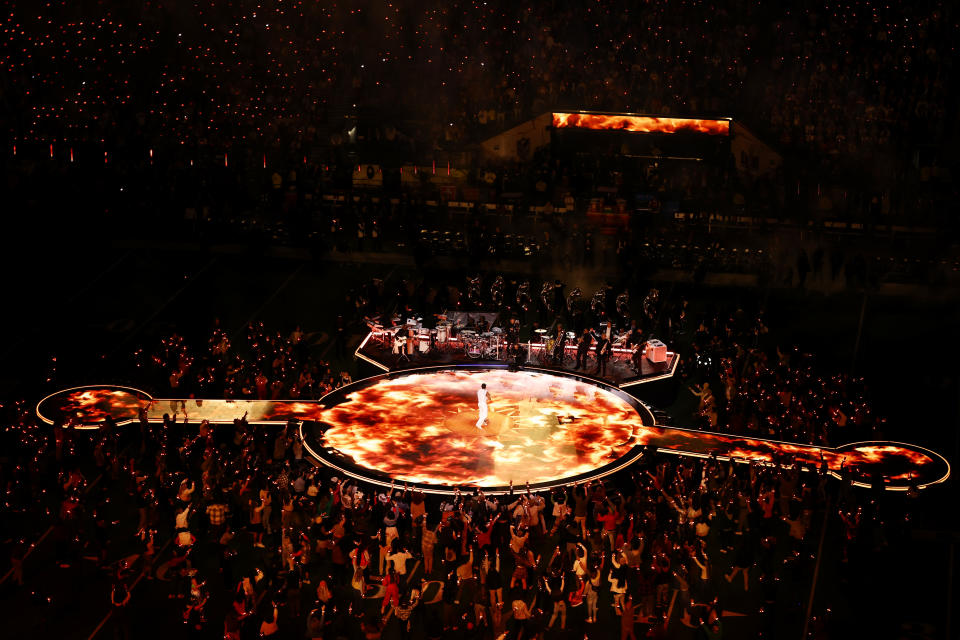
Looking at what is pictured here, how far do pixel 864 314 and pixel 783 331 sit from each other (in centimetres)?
272

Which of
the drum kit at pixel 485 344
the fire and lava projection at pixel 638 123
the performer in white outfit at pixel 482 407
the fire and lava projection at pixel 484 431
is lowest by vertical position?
the fire and lava projection at pixel 484 431

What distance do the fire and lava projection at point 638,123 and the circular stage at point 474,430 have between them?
48.1 feet

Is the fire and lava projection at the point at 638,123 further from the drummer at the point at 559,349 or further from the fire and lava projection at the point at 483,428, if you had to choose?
the fire and lava projection at the point at 483,428

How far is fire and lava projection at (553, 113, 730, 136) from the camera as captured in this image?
4044 centimetres

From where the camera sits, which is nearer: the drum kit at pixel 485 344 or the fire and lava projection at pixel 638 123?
the drum kit at pixel 485 344

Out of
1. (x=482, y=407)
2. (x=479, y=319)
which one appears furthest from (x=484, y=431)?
(x=479, y=319)

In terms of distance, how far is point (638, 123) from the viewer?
40.8 m

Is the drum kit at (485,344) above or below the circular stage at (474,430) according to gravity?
above

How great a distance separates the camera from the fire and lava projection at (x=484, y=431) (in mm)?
23859

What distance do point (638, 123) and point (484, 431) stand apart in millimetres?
18565

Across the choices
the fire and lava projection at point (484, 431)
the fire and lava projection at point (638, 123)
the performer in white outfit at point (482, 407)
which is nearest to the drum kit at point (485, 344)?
the fire and lava projection at point (484, 431)

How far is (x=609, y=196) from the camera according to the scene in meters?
37.6

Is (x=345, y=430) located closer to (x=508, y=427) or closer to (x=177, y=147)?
(x=508, y=427)

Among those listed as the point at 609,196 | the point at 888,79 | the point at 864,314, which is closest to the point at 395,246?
the point at 609,196
